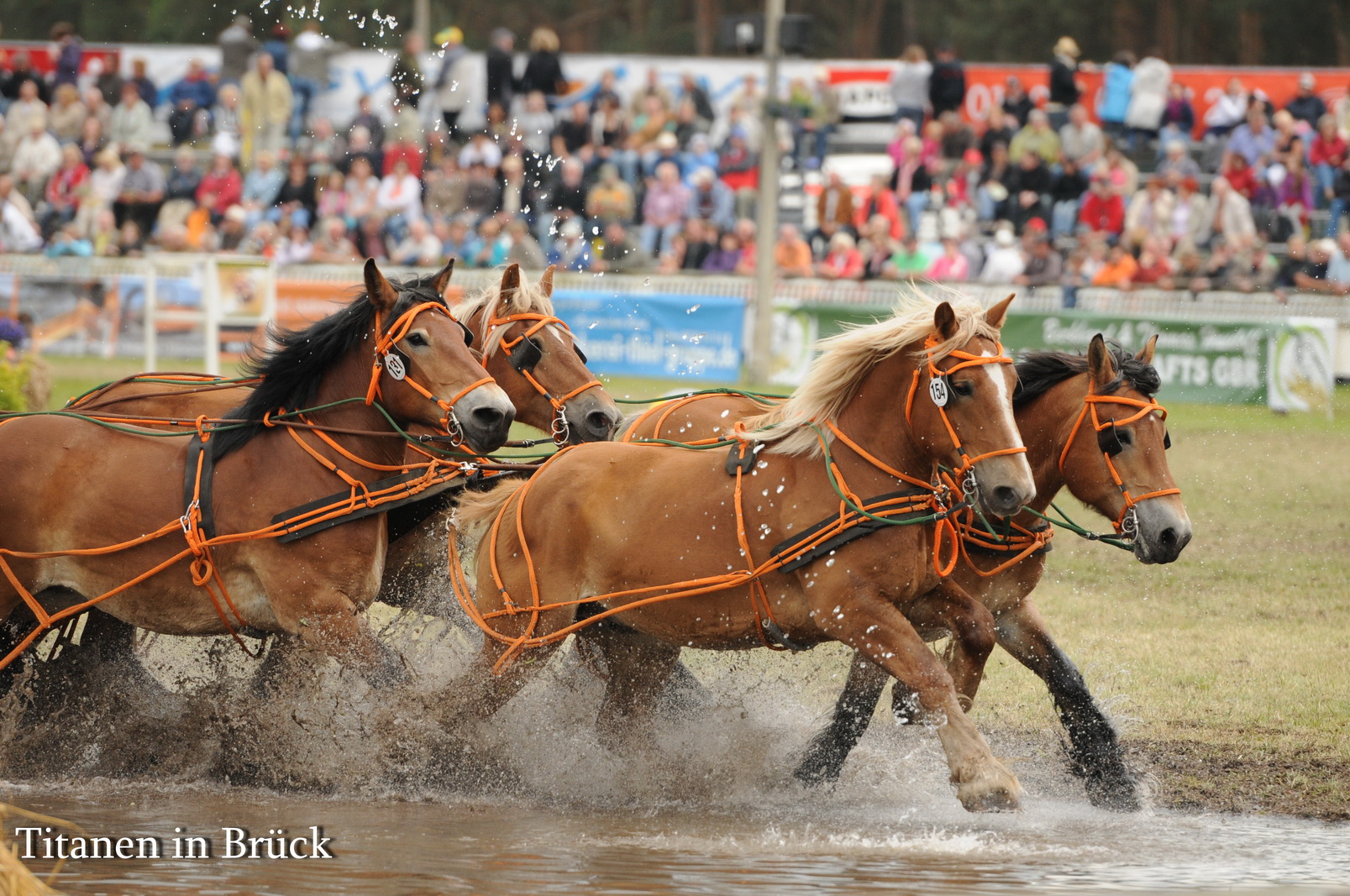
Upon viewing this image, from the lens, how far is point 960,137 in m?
21.8

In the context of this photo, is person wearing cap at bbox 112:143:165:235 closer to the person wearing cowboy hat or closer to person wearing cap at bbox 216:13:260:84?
person wearing cap at bbox 216:13:260:84

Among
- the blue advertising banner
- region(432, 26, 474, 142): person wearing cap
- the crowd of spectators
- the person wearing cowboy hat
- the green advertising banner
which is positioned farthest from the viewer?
region(432, 26, 474, 142): person wearing cap

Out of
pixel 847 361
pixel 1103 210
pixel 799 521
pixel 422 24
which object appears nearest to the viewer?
pixel 799 521

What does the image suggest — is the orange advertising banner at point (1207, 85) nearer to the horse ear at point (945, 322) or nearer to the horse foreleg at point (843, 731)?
the horse foreleg at point (843, 731)

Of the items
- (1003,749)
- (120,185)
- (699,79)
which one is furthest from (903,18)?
(1003,749)

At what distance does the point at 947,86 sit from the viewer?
895 inches

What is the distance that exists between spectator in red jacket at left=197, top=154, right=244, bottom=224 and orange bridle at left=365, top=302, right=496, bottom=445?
16704 mm

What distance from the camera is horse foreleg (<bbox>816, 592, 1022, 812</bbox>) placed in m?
5.15

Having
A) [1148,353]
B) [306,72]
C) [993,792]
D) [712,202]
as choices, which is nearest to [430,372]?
[993,792]

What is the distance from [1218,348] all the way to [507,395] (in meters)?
12.1

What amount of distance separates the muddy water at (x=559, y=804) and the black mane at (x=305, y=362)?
986mm

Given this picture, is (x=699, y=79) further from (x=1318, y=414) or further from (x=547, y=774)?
(x=547, y=774)

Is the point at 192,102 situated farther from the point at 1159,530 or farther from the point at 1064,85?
the point at 1159,530

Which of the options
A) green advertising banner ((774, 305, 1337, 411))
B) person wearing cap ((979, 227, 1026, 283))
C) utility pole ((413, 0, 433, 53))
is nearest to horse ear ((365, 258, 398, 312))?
green advertising banner ((774, 305, 1337, 411))
